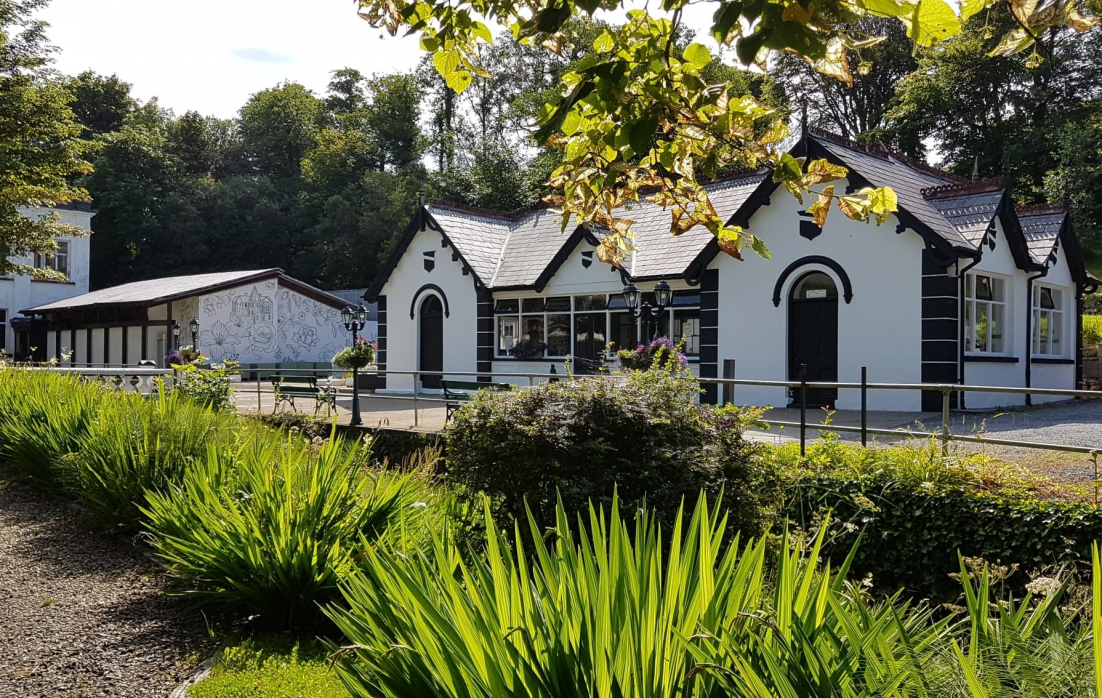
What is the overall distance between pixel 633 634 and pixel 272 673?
2.70m

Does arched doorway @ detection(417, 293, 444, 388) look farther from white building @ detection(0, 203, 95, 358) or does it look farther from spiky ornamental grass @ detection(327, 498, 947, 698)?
spiky ornamental grass @ detection(327, 498, 947, 698)

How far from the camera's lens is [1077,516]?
267 inches

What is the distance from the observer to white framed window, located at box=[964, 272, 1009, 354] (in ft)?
58.4

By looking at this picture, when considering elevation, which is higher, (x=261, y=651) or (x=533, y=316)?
(x=533, y=316)

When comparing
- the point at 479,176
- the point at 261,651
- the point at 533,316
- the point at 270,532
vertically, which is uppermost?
the point at 479,176

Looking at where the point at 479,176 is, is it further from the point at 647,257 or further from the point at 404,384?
the point at 647,257

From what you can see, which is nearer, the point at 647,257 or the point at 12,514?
the point at 12,514

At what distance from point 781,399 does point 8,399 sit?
14.2 m

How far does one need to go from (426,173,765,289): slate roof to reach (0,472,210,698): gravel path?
15747 mm

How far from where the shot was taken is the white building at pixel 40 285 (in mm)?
42219

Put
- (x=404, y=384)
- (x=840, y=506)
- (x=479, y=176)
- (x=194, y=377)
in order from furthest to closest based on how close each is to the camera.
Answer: (x=479, y=176) < (x=404, y=384) < (x=194, y=377) < (x=840, y=506)

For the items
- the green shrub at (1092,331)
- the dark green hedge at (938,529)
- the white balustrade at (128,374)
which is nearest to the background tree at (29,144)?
the white balustrade at (128,374)

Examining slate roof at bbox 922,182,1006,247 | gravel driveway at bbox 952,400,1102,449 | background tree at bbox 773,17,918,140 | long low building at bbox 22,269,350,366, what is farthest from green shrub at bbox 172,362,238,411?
background tree at bbox 773,17,918,140

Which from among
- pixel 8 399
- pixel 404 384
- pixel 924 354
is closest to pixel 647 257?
pixel 924 354
